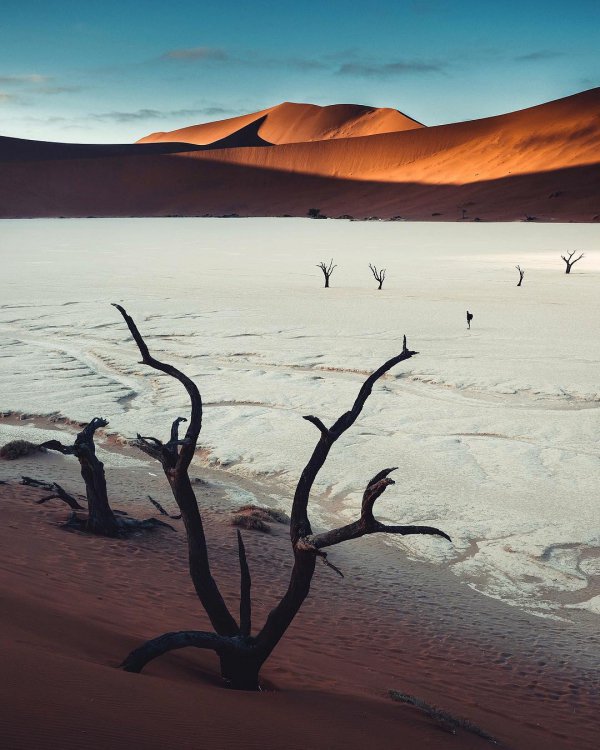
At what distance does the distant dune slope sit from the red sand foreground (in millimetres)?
49515

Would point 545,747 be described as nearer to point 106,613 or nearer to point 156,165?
point 106,613

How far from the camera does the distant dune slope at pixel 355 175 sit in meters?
65.1

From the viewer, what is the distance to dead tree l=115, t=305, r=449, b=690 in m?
3.12

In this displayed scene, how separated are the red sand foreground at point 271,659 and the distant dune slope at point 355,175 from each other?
4951cm

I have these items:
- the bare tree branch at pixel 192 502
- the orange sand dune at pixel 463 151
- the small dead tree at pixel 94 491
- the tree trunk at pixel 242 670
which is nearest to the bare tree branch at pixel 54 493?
the small dead tree at pixel 94 491

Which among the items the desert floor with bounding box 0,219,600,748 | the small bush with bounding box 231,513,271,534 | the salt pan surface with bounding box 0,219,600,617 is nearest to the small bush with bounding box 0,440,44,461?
the desert floor with bounding box 0,219,600,748

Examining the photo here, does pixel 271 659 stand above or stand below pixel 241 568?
below

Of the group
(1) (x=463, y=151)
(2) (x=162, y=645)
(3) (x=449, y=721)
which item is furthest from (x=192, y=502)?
(1) (x=463, y=151)

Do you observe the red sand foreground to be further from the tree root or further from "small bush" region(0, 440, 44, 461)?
"small bush" region(0, 440, 44, 461)

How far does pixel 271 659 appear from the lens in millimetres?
4016

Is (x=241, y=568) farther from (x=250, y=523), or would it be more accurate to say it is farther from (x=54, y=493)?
(x=54, y=493)

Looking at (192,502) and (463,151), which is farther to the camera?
(463,151)

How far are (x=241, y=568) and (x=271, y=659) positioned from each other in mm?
1027

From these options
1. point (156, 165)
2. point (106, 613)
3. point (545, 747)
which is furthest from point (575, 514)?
point (156, 165)
